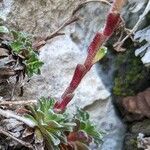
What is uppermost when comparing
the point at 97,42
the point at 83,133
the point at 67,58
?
the point at 97,42

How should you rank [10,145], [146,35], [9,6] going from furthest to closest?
[146,35] < [9,6] < [10,145]

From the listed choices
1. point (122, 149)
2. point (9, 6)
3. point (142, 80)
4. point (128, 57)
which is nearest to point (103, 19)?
point (128, 57)

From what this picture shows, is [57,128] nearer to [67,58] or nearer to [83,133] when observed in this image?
[83,133]

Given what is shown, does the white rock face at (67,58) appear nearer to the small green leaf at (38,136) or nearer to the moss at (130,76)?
the moss at (130,76)

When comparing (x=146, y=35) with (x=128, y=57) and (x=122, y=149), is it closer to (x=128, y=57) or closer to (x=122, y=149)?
(x=128, y=57)

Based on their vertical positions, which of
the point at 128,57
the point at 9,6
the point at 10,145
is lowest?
the point at 10,145

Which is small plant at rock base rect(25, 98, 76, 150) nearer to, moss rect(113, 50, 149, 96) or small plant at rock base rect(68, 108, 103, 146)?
small plant at rock base rect(68, 108, 103, 146)

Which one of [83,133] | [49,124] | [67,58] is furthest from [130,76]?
[49,124]

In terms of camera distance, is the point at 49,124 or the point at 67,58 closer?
the point at 49,124
